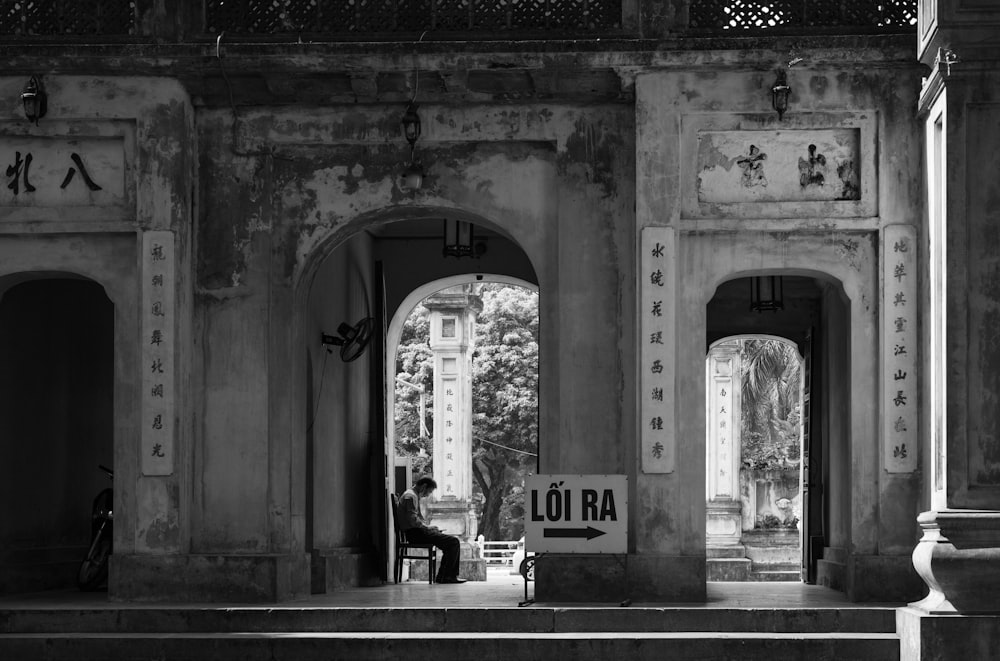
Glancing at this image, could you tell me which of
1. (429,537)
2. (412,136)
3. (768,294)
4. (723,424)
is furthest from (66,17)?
(723,424)

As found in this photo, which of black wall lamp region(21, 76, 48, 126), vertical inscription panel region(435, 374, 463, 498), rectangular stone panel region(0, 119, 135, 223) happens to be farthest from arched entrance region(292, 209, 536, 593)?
vertical inscription panel region(435, 374, 463, 498)

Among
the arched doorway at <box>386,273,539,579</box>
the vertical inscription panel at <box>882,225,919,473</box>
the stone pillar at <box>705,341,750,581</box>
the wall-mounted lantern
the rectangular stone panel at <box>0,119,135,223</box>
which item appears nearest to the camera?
the vertical inscription panel at <box>882,225,919,473</box>

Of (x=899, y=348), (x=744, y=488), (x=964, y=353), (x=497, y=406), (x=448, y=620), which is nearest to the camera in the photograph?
(x=964, y=353)

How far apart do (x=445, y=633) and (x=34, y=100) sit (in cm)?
597

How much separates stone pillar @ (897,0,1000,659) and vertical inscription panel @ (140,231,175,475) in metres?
6.80

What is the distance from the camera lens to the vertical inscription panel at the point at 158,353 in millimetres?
14062

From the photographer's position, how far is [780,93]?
13.8 meters

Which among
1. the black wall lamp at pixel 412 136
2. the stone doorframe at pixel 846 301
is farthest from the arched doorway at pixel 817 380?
the black wall lamp at pixel 412 136

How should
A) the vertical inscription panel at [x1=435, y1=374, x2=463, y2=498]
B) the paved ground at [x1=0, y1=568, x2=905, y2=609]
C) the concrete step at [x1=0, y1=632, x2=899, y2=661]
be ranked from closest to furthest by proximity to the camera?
1. the concrete step at [x1=0, y1=632, x2=899, y2=661]
2. the paved ground at [x1=0, y1=568, x2=905, y2=609]
3. the vertical inscription panel at [x1=435, y1=374, x2=463, y2=498]

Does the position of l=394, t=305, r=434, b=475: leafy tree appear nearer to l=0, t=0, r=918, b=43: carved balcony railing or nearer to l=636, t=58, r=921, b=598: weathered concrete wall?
l=0, t=0, r=918, b=43: carved balcony railing

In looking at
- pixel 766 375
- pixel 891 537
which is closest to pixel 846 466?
pixel 891 537

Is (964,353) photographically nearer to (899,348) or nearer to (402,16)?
(899,348)

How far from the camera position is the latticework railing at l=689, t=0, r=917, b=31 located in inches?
553

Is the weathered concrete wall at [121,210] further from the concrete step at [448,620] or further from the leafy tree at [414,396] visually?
the leafy tree at [414,396]
